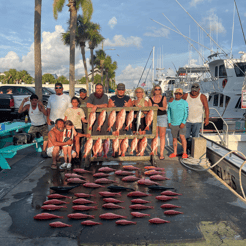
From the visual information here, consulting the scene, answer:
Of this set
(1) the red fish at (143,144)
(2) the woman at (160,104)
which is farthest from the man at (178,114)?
(1) the red fish at (143,144)

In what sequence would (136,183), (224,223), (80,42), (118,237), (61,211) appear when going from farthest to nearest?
(80,42), (136,183), (61,211), (224,223), (118,237)

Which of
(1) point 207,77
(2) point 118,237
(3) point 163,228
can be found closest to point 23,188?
(2) point 118,237

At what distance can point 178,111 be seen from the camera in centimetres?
623

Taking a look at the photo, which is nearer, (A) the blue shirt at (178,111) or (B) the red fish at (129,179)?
(B) the red fish at (129,179)

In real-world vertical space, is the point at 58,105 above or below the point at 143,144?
above

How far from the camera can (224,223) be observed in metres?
3.36

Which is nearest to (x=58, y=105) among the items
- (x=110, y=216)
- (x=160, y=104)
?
(x=160, y=104)

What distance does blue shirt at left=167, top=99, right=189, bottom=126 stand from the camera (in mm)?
6184

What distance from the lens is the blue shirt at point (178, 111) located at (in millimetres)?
6184

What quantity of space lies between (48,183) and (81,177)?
0.71m

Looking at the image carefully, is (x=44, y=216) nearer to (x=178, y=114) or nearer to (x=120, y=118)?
(x=120, y=118)

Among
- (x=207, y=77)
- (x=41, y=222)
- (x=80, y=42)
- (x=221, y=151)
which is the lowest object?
(x=41, y=222)

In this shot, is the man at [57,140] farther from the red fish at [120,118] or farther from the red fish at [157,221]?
the red fish at [157,221]

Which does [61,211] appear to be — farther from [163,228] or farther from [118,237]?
[163,228]
